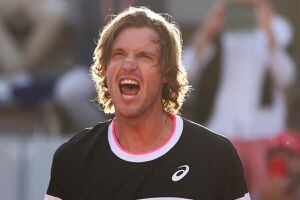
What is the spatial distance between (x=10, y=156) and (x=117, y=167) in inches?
173

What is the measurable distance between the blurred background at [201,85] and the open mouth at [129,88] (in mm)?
3680

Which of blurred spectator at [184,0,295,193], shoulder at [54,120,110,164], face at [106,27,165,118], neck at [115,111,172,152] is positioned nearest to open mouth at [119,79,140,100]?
face at [106,27,165,118]

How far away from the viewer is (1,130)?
8383 millimetres

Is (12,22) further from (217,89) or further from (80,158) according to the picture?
(80,158)

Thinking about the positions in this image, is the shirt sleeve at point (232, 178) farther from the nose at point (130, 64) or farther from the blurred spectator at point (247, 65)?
the blurred spectator at point (247, 65)

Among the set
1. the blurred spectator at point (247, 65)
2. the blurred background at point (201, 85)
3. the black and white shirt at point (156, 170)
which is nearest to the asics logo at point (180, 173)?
the black and white shirt at point (156, 170)

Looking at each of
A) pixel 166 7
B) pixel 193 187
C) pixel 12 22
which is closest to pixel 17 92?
pixel 12 22

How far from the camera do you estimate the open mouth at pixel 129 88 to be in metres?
3.77

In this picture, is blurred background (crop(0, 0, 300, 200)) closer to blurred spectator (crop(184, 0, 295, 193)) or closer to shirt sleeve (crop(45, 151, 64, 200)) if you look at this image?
blurred spectator (crop(184, 0, 295, 193))

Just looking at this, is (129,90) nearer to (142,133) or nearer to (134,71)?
(134,71)

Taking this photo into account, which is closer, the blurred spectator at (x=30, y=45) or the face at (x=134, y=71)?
the face at (x=134, y=71)

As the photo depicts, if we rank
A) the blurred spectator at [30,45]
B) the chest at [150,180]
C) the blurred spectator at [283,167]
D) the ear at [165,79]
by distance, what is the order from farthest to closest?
the blurred spectator at [30,45]
the blurred spectator at [283,167]
the ear at [165,79]
the chest at [150,180]

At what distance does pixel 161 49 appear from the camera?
387 cm

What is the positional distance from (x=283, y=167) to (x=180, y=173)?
3.83 metres
